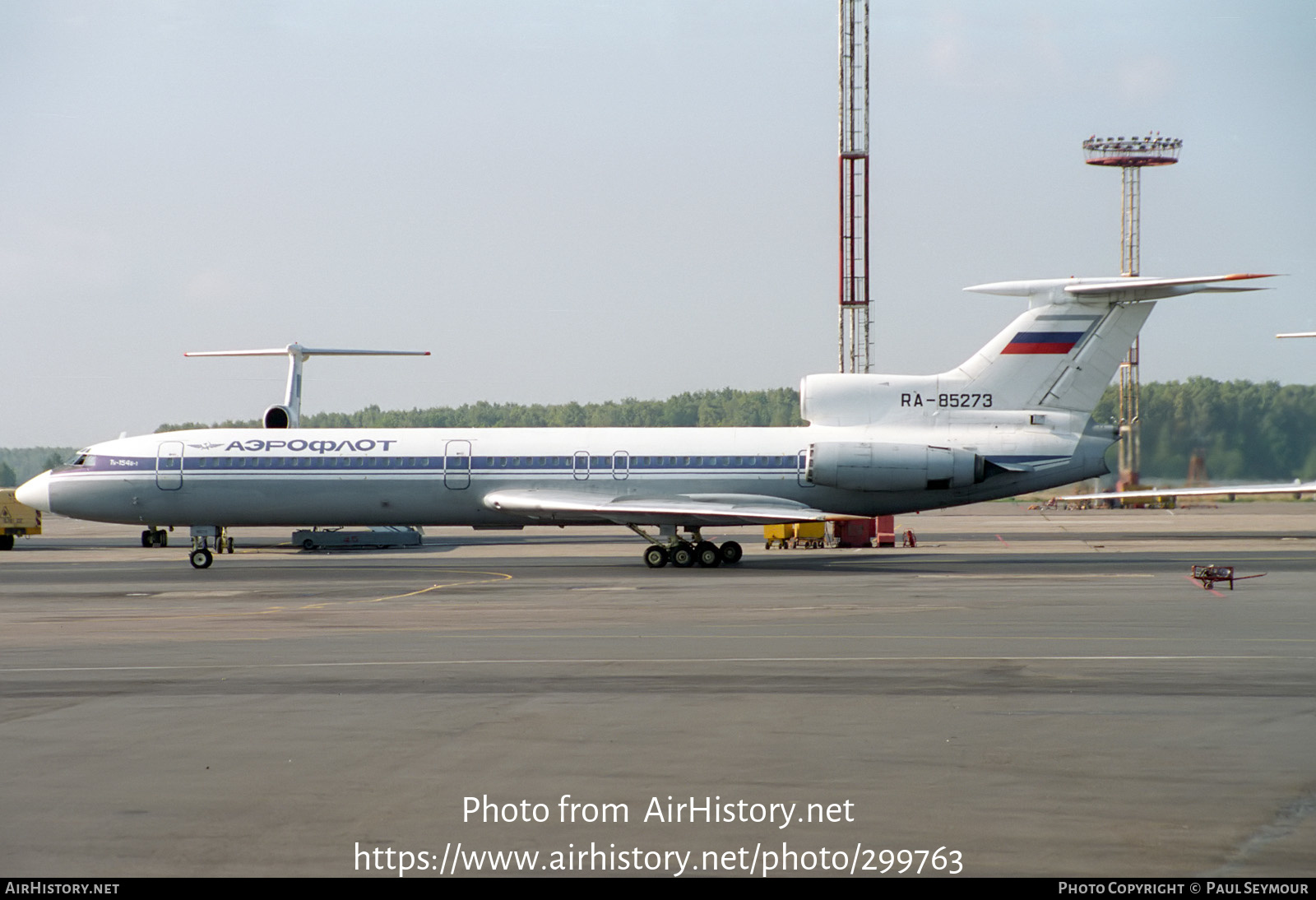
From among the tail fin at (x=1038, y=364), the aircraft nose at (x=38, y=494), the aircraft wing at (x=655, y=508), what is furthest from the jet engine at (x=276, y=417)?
the tail fin at (x=1038, y=364)

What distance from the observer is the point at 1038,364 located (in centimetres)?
3153

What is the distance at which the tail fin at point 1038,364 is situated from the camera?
31141 millimetres

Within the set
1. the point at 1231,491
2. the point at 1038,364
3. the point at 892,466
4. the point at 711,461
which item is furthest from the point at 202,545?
the point at 1231,491

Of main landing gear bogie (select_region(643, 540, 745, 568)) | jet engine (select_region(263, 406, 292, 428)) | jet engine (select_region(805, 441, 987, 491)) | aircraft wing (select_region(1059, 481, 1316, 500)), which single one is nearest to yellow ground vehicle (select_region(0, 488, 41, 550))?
jet engine (select_region(263, 406, 292, 428))

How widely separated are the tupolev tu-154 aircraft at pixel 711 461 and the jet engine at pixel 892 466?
0.04m

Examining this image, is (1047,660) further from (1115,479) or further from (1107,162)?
(1107,162)

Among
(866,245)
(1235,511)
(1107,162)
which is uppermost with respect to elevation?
(1107,162)

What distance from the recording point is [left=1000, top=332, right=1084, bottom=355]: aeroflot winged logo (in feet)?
103

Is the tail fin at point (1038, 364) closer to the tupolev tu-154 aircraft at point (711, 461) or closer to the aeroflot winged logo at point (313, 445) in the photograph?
the tupolev tu-154 aircraft at point (711, 461)

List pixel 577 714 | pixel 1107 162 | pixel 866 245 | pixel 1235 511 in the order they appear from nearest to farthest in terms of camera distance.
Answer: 1. pixel 577 714
2. pixel 866 245
3. pixel 1235 511
4. pixel 1107 162

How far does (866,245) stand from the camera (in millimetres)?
44688

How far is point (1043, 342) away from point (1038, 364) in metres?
0.58
